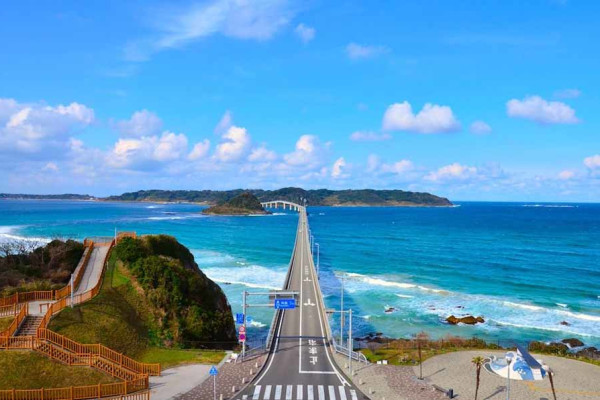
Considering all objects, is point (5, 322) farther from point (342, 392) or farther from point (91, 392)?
point (342, 392)

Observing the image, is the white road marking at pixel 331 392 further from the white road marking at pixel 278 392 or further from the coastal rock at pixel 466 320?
the coastal rock at pixel 466 320

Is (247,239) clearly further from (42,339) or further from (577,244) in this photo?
(42,339)

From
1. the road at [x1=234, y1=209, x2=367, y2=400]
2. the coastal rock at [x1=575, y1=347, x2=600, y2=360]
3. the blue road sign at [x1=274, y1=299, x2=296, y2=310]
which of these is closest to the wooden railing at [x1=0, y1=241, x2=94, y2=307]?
the blue road sign at [x1=274, y1=299, x2=296, y2=310]

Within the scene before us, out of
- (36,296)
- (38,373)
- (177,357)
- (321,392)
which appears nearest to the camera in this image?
(38,373)

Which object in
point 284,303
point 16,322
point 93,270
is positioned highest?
point 93,270

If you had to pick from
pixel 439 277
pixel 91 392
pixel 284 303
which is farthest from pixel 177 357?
pixel 439 277

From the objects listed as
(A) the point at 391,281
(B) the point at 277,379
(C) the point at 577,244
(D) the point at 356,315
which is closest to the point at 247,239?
(A) the point at 391,281

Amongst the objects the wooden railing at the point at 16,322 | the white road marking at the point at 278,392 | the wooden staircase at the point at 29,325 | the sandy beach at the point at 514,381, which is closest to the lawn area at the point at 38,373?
the wooden railing at the point at 16,322
